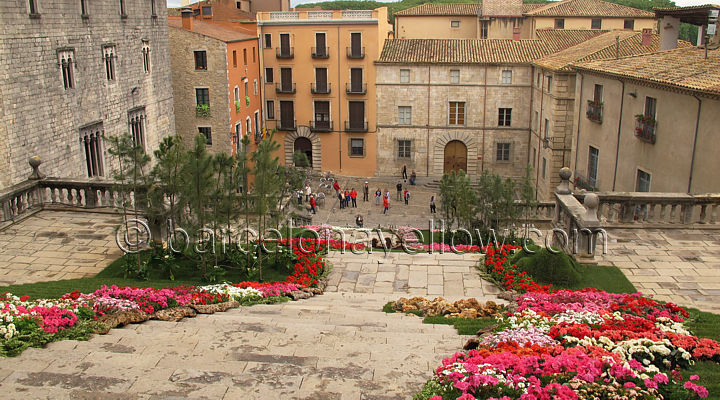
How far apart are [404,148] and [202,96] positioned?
15.6 m

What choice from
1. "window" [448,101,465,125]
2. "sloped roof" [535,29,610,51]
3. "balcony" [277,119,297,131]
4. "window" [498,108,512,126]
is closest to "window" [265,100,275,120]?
"balcony" [277,119,297,131]

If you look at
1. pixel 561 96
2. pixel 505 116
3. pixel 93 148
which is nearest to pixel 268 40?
pixel 505 116

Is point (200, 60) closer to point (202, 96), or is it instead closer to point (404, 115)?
point (202, 96)

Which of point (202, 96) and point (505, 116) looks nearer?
point (202, 96)

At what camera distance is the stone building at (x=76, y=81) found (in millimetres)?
20953

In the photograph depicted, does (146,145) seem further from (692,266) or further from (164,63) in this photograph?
(692,266)

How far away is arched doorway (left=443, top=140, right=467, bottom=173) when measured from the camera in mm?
48438

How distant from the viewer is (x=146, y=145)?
30.8 m

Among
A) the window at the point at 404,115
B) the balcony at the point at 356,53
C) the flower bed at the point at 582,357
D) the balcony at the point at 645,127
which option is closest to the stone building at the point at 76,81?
the flower bed at the point at 582,357

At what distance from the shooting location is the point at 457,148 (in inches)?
1909

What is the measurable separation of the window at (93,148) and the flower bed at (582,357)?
65.9ft

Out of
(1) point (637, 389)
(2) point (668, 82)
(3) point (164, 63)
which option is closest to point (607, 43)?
(2) point (668, 82)

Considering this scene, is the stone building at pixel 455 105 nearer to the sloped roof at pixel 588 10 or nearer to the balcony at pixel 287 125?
the balcony at pixel 287 125

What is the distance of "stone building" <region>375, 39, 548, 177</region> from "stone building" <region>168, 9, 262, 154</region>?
10.8m
